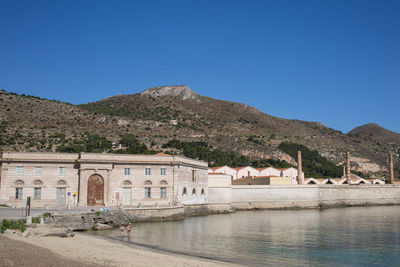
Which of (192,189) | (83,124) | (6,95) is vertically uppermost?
(6,95)

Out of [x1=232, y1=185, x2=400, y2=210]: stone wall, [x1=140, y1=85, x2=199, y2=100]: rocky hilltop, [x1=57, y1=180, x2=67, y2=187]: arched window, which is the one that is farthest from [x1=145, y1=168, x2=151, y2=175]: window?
[x1=140, y1=85, x2=199, y2=100]: rocky hilltop

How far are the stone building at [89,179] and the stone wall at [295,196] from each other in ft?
65.7

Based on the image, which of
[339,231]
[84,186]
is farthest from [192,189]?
[339,231]

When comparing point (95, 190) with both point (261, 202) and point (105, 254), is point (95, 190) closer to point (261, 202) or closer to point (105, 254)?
point (105, 254)

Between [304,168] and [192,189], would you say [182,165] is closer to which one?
[192,189]

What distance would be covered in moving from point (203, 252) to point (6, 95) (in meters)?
101

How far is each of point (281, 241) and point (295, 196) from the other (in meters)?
40.9

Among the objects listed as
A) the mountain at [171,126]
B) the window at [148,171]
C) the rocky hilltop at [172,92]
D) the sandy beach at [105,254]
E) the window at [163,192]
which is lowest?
the sandy beach at [105,254]

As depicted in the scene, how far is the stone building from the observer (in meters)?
47.1

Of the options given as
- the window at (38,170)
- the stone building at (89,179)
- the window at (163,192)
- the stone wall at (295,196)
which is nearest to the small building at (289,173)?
the stone wall at (295,196)

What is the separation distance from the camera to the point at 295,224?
46.0m

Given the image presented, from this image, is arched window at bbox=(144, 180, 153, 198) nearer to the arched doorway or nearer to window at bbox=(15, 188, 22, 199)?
the arched doorway

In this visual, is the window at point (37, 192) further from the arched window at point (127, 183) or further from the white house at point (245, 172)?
the white house at point (245, 172)

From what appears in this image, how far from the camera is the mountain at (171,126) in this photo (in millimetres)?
94688
